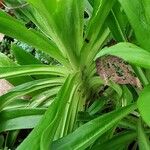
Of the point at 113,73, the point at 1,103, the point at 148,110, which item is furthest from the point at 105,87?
the point at 148,110

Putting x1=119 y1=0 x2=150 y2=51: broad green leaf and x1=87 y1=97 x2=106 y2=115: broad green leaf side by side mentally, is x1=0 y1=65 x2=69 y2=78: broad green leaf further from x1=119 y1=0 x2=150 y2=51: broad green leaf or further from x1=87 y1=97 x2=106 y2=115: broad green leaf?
x1=119 y1=0 x2=150 y2=51: broad green leaf

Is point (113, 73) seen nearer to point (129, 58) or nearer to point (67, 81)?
point (67, 81)

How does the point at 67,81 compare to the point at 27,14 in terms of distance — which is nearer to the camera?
the point at 67,81

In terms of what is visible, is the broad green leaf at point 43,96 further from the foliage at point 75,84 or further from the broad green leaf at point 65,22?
the broad green leaf at point 65,22

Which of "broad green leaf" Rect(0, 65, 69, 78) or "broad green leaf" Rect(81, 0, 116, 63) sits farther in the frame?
"broad green leaf" Rect(0, 65, 69, 78)

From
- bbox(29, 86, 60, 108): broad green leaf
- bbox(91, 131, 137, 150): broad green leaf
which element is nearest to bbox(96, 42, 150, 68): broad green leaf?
bbox(91, 131, 137, 150): broad green leaf

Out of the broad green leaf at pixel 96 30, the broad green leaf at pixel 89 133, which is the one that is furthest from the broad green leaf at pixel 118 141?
the broad green leaf at pixel 96 30

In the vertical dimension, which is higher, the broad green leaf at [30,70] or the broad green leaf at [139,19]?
the broad green leaf at [139,19]
